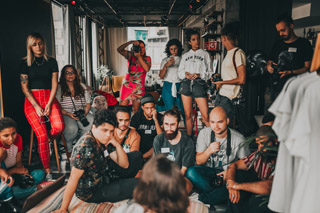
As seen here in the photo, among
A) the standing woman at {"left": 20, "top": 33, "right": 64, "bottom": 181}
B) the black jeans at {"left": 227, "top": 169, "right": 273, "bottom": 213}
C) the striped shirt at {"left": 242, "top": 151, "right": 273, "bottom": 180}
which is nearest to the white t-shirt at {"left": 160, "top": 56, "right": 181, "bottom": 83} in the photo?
the standing woman at {"left": 20, "top": 33, "right": 64, "bottom": 181}

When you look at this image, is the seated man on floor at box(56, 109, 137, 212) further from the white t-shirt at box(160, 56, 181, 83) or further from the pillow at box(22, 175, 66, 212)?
the white t-shirt at box(160, 56, 181, 83)

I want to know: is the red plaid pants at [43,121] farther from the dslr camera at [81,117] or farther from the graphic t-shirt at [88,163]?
Answer: the graphic t-shirt at [88,163]

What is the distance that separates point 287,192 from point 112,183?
4.66ft

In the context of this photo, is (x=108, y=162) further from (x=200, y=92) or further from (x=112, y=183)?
(x=200, y=92)

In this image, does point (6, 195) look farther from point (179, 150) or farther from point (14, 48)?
point (14, 48)

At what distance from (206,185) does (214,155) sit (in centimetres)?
30

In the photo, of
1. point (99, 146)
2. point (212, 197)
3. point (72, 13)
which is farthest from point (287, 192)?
point (72, 13)

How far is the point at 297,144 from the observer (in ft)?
3.78

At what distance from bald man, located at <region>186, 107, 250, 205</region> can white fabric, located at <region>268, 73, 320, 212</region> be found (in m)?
1.06

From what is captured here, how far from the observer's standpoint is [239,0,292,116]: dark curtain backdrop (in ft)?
13.8

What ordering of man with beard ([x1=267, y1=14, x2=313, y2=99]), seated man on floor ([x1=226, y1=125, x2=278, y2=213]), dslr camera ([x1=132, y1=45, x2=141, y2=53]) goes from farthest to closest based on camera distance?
1. dslr camera ([x1=132, y1=45, x2=141, y2=53])
2. man with beard ([x1=267, y1=14, x2=313, y2=99])
3. seated man on floor ([x1=226, y1=125, x2=278, y2=213])

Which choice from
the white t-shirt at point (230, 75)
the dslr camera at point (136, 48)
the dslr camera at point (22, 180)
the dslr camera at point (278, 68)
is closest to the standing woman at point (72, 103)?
the dslr camera at point (136, 48)

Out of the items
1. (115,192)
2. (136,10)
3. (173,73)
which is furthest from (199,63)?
(136,10)

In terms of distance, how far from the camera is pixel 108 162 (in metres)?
2.36
